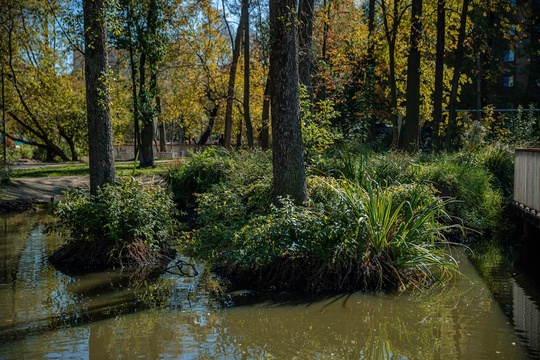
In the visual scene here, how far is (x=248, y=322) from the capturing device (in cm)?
732

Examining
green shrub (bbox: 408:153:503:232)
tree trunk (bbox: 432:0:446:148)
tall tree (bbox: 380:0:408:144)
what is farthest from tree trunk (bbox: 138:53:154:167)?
green shrub (bbox: 408:153:503:232)

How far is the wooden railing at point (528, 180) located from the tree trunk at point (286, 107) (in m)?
4.58

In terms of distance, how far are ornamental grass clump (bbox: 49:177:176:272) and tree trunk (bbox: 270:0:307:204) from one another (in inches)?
97.7

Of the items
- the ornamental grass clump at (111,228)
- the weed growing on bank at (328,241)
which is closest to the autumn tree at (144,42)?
the ornamental grass clump at (111,228)

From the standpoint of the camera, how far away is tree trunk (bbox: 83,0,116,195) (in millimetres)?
11234

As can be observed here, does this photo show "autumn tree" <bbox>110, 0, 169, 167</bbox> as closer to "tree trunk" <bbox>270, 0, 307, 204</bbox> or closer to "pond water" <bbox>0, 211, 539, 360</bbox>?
"tree trunk" <bbox>270, 0, 307, 204</bbox>

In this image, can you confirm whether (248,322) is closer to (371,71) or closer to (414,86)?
(414,86)

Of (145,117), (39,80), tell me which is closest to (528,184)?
(145,117)

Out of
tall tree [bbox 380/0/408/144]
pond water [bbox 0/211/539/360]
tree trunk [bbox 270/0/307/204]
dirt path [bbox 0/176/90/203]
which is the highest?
tall tree [bbox 380/0/408/144]

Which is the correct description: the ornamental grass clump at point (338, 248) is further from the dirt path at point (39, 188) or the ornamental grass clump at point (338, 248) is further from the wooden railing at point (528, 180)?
the dirt path at point (39, 188)

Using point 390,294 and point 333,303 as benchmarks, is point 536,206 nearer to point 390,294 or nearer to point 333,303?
point 390,294

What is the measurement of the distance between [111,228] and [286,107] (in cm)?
351

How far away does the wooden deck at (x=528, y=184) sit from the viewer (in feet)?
37.4

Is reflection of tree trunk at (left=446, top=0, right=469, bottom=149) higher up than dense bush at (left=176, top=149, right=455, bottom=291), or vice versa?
reflection of tree trunk at (left=446, top=0, right=469, bottom=149)
